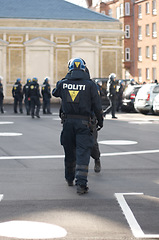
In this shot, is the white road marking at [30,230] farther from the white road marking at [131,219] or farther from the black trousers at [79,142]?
the black trousers at [79,142]

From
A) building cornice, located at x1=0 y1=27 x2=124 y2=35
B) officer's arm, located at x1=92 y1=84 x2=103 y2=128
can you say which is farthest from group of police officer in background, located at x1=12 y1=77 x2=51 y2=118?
officer's arm, located at x1=92 y1=84 x2=103 y2=128

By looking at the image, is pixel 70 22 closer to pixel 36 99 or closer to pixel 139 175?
pixel 36 99

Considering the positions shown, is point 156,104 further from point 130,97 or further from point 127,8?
point 127,8

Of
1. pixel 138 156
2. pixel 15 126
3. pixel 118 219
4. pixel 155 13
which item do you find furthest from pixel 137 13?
pixel 118 219

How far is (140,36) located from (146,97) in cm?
5272

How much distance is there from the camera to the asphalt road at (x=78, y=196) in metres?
6.10

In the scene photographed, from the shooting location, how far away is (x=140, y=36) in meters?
82.2

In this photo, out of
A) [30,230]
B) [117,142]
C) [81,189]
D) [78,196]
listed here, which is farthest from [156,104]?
[30,230]

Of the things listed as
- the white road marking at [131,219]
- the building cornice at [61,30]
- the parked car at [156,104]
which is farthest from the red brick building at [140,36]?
the white road marking at [131,219]

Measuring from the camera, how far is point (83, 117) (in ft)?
28.1

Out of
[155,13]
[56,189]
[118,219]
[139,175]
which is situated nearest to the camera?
[118,219]

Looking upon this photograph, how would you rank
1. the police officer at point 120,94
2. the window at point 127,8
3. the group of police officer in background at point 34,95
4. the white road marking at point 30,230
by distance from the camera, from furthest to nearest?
the window at point 127,8 → the police officer at point 120,94 → the group of police officer in background at point 34,95 → the white road marking at point 30,230

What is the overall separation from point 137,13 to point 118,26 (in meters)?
35.1

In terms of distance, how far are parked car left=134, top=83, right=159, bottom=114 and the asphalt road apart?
1555cm
